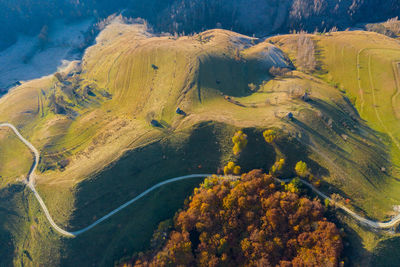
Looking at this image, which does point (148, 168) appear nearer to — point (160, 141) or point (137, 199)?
point (160, 141)

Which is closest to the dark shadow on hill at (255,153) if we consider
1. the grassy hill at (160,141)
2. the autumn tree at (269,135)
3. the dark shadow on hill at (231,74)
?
the grassy hill at (160,141)

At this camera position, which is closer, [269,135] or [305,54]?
[269,135]

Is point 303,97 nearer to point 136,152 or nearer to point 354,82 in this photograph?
point 354,82

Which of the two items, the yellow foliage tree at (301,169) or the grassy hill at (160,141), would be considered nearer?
the yellow foliage tree at (301,169)

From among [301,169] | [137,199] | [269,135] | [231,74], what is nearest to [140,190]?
[137,199]

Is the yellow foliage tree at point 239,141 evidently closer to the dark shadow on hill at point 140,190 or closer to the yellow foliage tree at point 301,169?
the dark shadow on hill at point 140,190

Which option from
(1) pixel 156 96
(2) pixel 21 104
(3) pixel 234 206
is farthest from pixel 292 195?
(2) pixel 21 104
